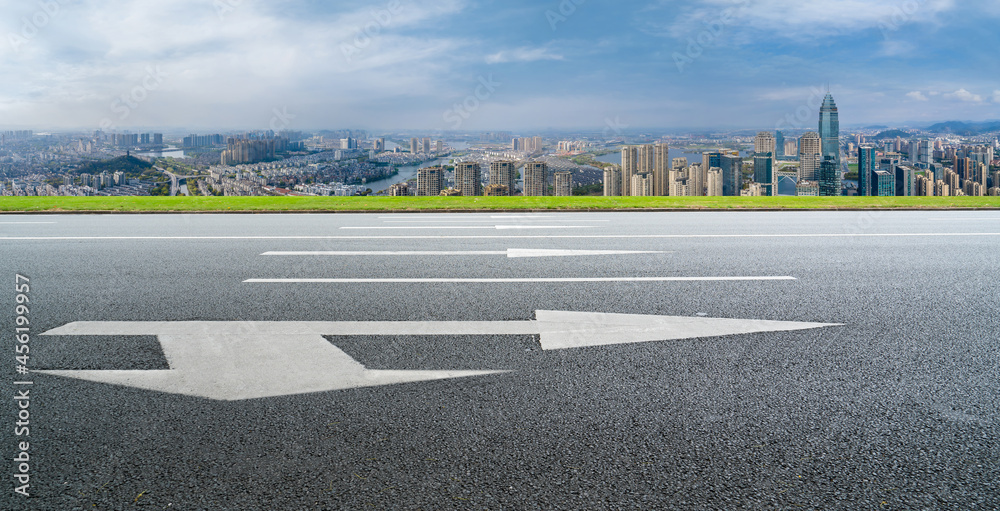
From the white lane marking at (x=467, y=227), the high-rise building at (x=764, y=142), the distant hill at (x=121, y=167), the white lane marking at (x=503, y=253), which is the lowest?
the white lane marking at (x=503, y=253)

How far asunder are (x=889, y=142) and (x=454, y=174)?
2296cm

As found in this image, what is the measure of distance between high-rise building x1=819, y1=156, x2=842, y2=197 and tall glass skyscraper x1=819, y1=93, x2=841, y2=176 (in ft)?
0.99

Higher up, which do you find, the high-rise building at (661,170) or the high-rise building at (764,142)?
the high-rise building at (764,142)

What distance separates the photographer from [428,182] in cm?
2227

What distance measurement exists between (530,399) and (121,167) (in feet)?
91.7

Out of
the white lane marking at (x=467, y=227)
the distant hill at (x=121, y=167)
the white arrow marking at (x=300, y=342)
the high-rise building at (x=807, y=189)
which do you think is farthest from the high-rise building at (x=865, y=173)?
the distant hill at (x=121, y=167)

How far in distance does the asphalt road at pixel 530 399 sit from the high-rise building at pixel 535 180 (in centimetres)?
1565

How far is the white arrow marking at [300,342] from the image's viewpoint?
3.51 m

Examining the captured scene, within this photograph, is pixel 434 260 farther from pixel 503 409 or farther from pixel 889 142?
pixel 889 142

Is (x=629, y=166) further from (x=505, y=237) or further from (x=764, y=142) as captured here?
(x=505, y=237)

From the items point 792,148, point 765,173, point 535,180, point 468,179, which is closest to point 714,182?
point 765,173

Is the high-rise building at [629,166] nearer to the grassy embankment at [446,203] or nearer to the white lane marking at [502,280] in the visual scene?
the grassy embankment at [446,203]

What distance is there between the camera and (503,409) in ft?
10.2

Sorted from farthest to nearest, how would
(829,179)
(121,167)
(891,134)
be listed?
(891,134)
(121,167)
(829,179)
